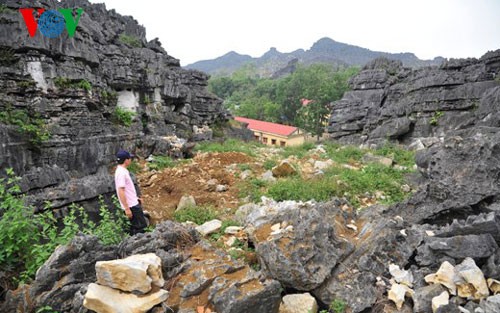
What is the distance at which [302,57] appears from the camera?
5645 inches

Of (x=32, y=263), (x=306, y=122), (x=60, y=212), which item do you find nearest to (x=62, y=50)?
(x=60, y=212)

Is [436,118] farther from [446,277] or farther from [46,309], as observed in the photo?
[46,309]

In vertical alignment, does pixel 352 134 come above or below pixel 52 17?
below

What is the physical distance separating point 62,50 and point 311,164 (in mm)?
9129

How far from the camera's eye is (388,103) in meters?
17.4

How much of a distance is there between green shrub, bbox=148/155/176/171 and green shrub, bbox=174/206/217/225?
485cm

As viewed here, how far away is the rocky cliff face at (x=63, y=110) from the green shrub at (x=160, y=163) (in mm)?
633

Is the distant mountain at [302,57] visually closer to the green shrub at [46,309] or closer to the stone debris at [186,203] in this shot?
the stone debris at [186,203]

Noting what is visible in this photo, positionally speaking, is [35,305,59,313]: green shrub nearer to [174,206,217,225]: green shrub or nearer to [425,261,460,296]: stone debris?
[174,206,217,225]: green shrub

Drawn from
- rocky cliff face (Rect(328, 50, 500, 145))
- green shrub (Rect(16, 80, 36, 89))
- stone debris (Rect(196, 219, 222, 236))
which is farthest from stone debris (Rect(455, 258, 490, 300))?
rocky cliff face (Rect(328, 50, 500, 145))

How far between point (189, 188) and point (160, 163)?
3.82 metres

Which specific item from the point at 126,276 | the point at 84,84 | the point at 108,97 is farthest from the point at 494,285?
the point at 108,97

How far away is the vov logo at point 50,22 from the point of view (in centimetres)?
838

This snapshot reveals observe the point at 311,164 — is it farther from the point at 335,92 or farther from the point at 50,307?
the point at 335,92
